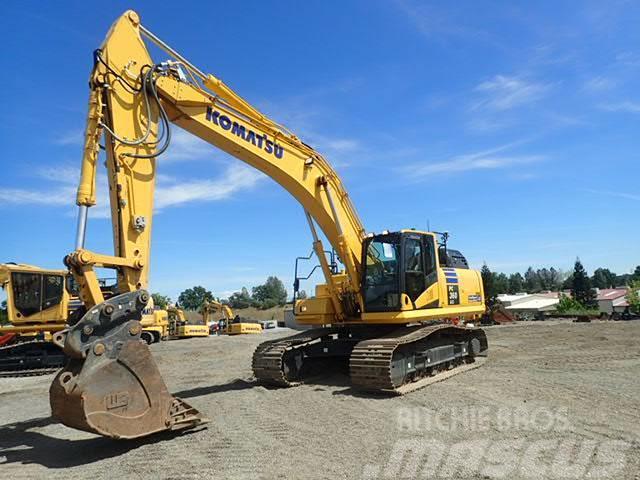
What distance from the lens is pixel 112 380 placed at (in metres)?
5.88

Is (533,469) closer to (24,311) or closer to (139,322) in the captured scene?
(139,322)

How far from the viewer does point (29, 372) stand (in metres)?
16.3

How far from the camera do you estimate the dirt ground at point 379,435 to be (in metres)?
5.20

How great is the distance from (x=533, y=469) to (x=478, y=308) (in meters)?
7.70

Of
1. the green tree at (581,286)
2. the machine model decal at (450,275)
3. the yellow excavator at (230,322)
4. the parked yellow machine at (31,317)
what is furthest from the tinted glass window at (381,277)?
the green tree at (581,286)

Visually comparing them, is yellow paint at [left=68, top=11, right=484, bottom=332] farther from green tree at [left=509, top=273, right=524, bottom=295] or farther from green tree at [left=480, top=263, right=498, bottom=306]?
green tree at [left=509, top=273, right=524, bottom=295]

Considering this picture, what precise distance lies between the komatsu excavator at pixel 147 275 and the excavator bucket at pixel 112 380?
0.01 m

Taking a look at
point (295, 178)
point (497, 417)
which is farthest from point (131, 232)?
point (497, 417)

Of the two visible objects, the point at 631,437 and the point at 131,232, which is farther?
the point at 131,232

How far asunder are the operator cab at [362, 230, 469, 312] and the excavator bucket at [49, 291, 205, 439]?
4.81m

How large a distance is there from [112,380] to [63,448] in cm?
155

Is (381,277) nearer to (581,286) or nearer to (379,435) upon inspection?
(379,435)

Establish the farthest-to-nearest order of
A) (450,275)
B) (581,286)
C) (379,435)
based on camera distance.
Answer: (581,286)
(450,275)
(379,435)

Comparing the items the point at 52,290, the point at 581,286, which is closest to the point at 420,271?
the point at 52,290
